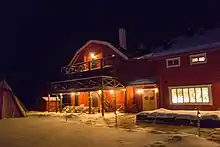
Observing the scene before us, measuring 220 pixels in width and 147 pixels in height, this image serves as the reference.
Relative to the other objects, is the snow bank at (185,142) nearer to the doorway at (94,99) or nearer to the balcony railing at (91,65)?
the balcony railing at (91,65)

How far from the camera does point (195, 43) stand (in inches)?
906

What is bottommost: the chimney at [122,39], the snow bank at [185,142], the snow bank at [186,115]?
the snow bank at [185,142]

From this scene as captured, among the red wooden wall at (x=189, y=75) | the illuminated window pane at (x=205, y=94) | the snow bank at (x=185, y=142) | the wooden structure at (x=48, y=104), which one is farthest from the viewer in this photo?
the wooden structure at (x=48, y=104)

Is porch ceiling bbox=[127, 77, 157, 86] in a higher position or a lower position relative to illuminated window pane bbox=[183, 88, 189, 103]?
higher

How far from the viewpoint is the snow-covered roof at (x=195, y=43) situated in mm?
21077

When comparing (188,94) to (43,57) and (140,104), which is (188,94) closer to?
(140,104)

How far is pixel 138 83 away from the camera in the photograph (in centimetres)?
2523

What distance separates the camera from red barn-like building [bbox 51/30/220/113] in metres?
20.6

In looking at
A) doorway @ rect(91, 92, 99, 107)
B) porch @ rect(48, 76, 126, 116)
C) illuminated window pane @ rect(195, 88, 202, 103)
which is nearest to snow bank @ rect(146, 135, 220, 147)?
illuminated window pane @ rect(195, 88, 202, 103)

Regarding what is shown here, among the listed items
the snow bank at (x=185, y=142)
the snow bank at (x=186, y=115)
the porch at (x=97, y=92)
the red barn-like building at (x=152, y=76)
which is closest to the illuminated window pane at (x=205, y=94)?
the red barn-like building at (x=152, y=76)

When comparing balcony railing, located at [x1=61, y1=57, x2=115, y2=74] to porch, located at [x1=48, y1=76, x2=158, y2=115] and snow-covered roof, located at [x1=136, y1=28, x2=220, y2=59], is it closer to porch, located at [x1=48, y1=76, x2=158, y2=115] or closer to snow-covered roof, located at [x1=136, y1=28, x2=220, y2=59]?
porch, located at [x1=48, y1=76, x2=158, y2=115]

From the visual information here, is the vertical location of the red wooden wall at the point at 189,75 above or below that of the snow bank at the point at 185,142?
above

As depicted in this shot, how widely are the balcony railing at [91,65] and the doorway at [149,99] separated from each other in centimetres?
566

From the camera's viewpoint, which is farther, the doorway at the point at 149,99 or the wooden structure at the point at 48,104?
the wooden structure at the point at 48,104
